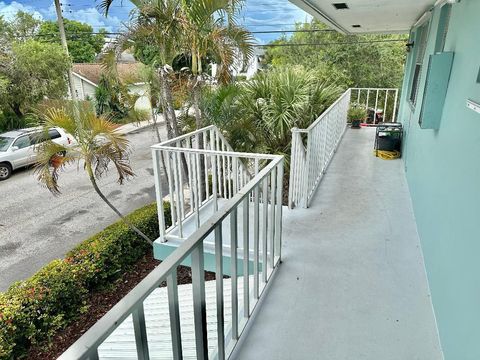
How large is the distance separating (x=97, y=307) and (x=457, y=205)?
4432mm

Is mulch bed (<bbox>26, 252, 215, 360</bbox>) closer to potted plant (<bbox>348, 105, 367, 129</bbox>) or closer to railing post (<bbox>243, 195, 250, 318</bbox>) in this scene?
railing post (<bbox>243, 195, 250, 318</bbox>)

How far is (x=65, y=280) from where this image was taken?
4316mm

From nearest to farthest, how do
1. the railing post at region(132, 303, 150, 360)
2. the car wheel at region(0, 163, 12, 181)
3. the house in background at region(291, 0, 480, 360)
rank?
the railing post at region(132, 303, 150, 360) < the house in background at region(291, 0, 480, 360) < the car wheel at region(0, 163, 12, 181)

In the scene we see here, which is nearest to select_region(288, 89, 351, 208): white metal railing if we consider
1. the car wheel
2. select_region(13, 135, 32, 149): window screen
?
select_region(13, 135, 32, 149): window screen

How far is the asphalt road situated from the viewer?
618 centimetres

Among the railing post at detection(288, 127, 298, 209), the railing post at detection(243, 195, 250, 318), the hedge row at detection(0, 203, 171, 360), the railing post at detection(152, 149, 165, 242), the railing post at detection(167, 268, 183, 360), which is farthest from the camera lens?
the hedge row at detection(0, 203, 171, 360)

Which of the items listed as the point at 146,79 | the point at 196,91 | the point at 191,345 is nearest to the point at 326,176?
the point at 196,91

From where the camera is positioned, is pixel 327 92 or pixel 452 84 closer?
pixel 452 84

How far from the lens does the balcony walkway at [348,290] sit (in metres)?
1.84

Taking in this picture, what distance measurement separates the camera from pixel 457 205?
1.81 metres

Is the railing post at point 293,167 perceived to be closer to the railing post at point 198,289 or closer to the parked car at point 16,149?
the railing post at point 198,289

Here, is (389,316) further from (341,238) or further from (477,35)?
(477,35)

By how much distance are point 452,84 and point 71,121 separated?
3.81 metres

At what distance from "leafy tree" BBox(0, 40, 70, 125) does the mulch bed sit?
8.16m
